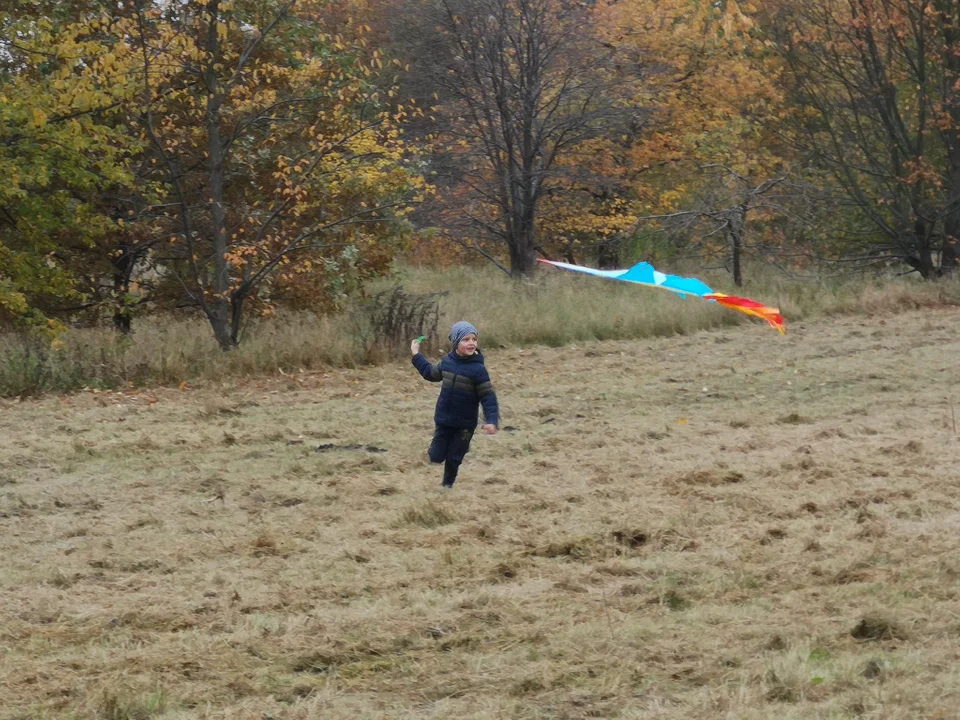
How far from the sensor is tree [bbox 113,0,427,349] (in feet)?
56.1

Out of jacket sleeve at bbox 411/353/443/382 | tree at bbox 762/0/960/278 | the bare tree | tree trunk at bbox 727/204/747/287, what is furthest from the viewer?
the bare tree

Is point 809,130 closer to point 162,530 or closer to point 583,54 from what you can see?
point 583,54

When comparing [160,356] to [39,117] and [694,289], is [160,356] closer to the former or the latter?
[39,117]

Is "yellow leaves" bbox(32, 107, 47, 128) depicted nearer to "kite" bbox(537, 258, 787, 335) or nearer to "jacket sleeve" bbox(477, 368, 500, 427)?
"jacket sleeve" bbox(477, 368, 500, 427)

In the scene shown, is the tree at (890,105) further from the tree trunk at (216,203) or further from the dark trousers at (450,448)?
the dark trousers at (450,448)

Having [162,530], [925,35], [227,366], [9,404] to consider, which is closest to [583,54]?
[925,35]

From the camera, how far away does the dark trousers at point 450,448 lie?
31.4ft

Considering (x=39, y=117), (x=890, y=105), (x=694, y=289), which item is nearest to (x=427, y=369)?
(x=694, y=289)

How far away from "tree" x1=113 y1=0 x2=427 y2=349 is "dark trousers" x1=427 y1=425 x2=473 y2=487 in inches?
311

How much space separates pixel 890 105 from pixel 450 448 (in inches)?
765

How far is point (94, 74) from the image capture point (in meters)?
15.5

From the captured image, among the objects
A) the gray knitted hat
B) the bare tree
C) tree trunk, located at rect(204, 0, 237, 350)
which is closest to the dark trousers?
the gray knitted hat

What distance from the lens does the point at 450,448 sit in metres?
9.61

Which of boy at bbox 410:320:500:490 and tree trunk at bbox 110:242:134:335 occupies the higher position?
tree trunk at bbox 110:242:134:335
